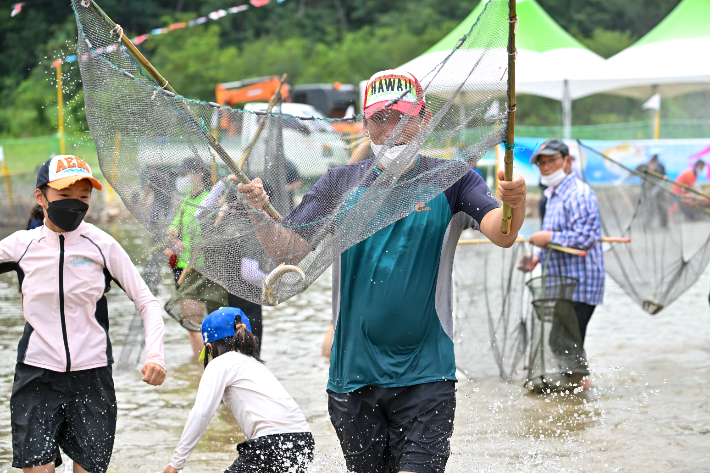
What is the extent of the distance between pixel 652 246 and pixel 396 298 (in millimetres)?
5213

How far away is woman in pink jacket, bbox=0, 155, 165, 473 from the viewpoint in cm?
355

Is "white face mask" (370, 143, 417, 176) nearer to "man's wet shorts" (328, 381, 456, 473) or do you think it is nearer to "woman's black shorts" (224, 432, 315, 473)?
"man's wet shorts" (328, 381, 456, 473)

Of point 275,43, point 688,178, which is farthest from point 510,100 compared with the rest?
point 275,43

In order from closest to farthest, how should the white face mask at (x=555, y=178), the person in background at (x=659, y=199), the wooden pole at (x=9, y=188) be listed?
1. the white face mask at (x=555, y=178)
2. the person in background at (x=659, y=199)
3. the wooden pole at (x=9, y=188)

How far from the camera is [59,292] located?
3.58 meters

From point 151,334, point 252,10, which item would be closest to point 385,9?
point 252,10

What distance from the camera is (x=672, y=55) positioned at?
1292cm

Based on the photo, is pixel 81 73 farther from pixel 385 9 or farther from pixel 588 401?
pixel 385 9

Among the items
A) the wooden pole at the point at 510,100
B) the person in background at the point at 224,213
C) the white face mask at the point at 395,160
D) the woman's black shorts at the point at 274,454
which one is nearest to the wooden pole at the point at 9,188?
the woman's black shorts at the point at 274,454

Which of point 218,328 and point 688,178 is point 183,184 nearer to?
point 218,328

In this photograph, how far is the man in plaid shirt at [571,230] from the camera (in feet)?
20.8

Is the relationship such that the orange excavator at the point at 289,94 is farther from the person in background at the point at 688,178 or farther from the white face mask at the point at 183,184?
the white face mask at the point at 183,184

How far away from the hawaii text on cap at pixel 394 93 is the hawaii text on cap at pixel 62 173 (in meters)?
1.33

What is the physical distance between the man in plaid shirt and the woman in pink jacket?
3.75m
